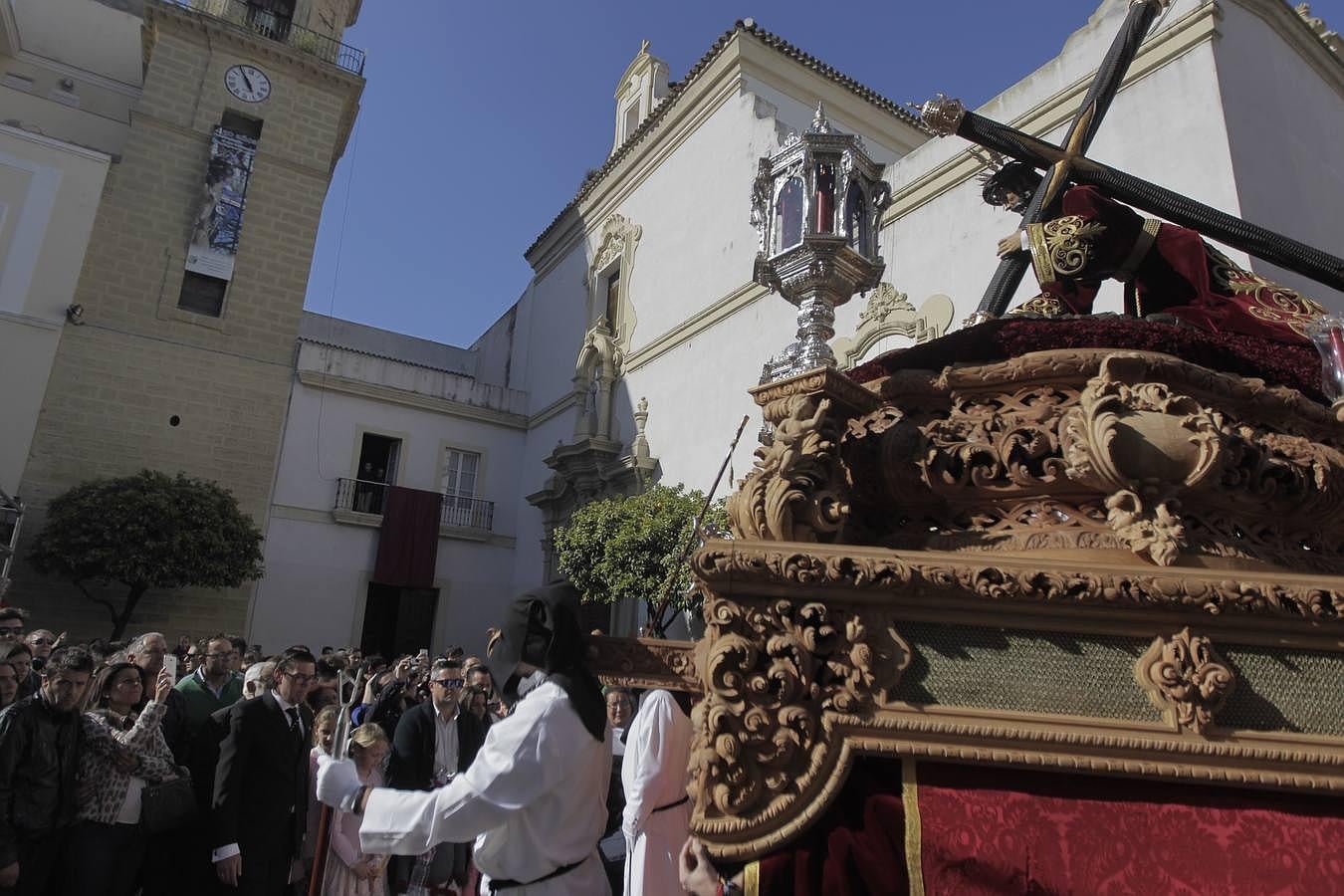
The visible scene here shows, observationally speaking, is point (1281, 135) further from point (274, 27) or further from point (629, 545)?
point (274, 27)

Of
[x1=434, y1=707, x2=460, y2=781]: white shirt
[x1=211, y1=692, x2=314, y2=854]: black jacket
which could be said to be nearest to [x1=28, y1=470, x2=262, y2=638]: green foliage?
[x1=434, y1=707, x2=460, y2=781]: white shirt

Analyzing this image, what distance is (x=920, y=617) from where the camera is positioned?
1.58m

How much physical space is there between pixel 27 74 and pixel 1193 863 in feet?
76.5

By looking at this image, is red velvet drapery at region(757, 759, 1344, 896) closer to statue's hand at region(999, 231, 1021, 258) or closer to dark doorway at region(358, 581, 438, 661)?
statue's hand at region(999, 231, 1021, 258)

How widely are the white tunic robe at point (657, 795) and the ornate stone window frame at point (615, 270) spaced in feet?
42.1

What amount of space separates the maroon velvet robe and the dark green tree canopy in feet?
28.5

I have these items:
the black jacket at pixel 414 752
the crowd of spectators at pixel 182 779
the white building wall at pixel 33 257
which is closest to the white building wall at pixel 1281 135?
the black jacket at pixel 414 752

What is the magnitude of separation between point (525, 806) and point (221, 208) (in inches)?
673

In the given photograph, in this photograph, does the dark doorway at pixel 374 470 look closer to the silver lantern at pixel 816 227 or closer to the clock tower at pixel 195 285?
the clock tower at pixel 195 285

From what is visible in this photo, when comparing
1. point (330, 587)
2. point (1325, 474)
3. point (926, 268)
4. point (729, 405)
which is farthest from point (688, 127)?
point (1325, 474)

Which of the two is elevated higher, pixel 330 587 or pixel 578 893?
pixel 330 587

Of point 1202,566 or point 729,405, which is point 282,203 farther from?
point 1202,566

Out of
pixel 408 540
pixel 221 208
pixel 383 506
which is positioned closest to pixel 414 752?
A: pixel 408 540

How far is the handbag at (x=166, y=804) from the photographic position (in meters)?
3.82
